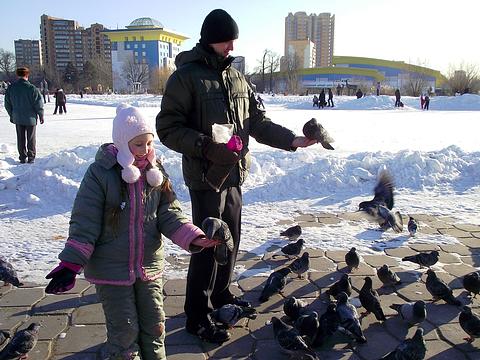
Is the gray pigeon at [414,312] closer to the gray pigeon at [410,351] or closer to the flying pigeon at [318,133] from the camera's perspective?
the gray pigeon at [410,351]

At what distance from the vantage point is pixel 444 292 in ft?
13.5

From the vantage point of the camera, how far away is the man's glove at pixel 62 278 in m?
2.34

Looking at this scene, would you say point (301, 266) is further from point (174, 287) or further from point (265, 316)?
point (174, 287)

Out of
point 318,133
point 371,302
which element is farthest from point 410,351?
point 318,133

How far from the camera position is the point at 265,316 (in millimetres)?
3949

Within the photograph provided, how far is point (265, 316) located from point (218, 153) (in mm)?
1735

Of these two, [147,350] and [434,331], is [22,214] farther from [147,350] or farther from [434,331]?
[434,331]

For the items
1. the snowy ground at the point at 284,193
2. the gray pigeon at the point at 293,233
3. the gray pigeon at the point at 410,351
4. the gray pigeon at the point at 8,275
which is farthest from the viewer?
the snowy ground at the point at 284,193

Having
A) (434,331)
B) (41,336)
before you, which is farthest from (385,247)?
(41,336)

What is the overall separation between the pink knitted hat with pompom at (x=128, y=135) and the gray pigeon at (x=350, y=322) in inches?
74.2

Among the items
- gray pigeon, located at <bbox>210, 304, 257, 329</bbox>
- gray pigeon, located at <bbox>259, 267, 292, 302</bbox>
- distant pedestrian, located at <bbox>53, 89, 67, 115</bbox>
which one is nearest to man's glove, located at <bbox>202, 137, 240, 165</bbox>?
gray pigeon, located at <bbox>210, 304, 257, 329</bbox>

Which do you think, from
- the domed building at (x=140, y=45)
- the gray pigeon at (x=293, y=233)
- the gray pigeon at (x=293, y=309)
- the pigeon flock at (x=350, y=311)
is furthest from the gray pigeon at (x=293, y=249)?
the domed building at (x=140, y=45)

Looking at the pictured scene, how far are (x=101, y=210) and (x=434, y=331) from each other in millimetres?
2831

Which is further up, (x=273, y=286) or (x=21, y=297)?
(x=273, y=286)
